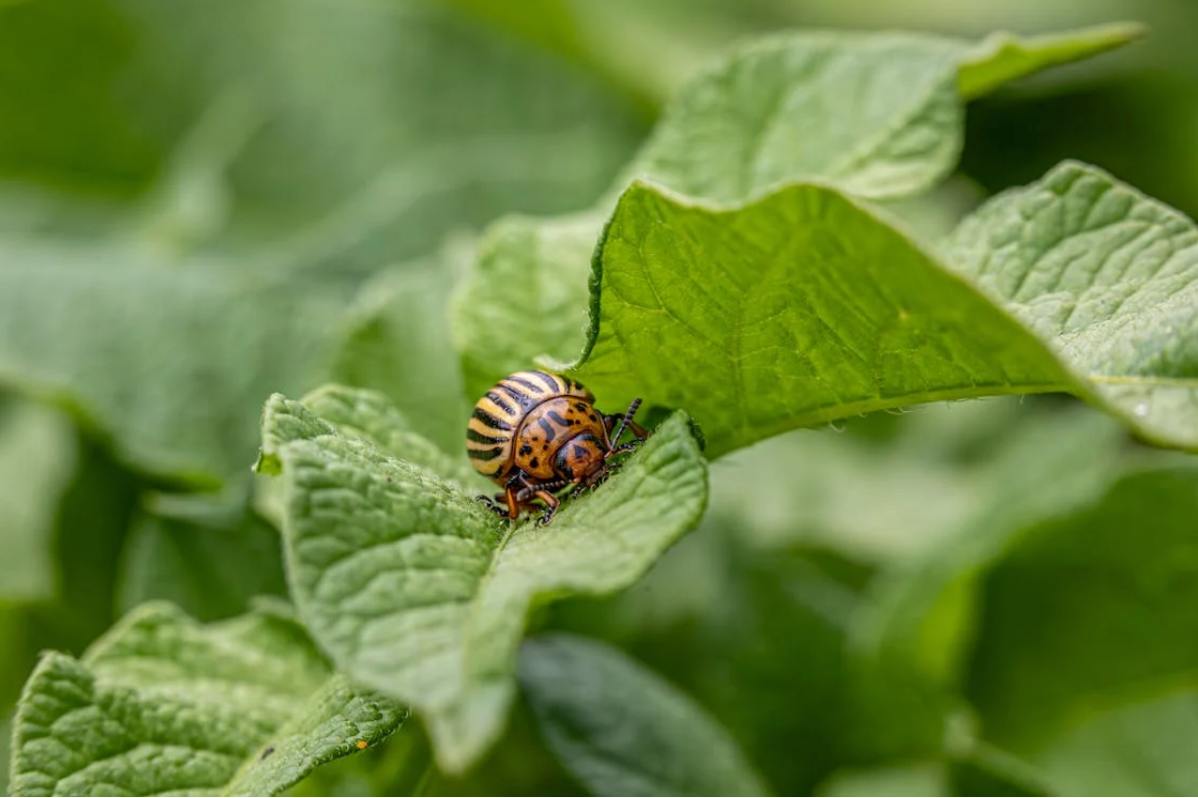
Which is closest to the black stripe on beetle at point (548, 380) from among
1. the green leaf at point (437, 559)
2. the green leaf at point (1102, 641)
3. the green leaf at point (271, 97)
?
the green leaf at point (437, 559)

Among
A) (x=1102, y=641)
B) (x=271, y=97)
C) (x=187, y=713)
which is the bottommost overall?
(x=1102, y=641)

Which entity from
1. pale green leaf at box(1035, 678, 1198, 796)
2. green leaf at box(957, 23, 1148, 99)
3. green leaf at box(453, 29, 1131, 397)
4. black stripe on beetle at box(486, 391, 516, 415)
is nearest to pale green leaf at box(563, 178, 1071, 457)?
black stripe on beetle at box(486, 391, 516, 415)

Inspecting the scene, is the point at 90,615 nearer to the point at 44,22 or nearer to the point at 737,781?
the point at 737,781

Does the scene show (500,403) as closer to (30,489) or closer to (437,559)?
(437,559)

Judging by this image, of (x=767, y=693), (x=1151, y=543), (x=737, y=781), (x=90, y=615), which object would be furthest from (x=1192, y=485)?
(x=90, y=615)

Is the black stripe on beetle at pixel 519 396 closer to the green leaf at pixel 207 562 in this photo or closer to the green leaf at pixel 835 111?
the green leaf at pixel 835 111

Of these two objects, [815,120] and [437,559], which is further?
[815,120]

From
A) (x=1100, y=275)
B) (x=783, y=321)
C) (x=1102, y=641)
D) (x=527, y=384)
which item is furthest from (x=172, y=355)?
(x=1102, y=641)

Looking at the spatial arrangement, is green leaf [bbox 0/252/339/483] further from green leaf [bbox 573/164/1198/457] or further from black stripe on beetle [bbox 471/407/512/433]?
green leaf [bbox 573/164/1198/457]
